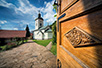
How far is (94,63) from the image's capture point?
651 millimetres

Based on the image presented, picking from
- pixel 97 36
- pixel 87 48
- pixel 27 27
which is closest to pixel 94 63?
pixel 87 48

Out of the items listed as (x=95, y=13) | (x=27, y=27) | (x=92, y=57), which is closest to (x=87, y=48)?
(x=92, y=57)

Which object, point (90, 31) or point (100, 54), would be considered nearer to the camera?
point (100, 54)

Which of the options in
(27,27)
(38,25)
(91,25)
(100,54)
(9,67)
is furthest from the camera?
(27,27)

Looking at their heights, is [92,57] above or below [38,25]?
below

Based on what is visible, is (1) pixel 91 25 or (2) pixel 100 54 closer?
(2) pixel 100 54

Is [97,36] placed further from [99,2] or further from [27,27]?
[27,27]

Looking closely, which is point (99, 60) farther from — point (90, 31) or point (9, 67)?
point (9, 67)

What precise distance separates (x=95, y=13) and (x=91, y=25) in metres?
0.20

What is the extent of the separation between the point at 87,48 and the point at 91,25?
435mm

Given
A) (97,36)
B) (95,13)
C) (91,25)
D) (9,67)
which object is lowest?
(9,67)

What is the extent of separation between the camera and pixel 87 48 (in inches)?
29.7

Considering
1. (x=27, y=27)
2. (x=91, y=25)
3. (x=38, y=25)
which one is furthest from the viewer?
(x=27, y=27)

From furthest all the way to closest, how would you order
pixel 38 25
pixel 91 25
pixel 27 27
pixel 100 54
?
1. pixel 27 27
2. pixel 38 25
3. pixel 91 25
4. pixel 100 54
